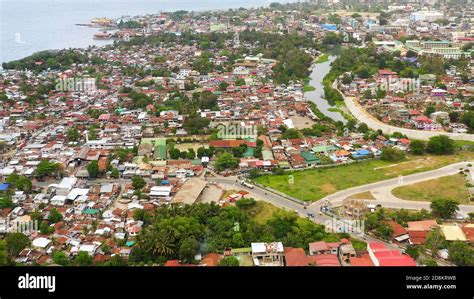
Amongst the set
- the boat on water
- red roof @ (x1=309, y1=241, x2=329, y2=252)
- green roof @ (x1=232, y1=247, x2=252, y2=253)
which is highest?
the boat on water

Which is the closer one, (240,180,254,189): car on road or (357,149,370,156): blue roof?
(240,180,254,189): car on road

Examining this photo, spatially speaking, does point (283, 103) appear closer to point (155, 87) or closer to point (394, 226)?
point (155, 87)

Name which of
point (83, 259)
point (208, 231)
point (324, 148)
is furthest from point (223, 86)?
point (83, 259)

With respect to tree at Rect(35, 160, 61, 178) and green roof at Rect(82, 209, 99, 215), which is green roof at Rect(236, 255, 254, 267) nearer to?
green roof at Rect(82, 209, 99, 215)

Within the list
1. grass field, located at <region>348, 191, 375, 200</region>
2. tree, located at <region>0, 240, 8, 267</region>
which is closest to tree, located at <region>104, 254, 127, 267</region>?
tree, located at <region>0, 240, 8, 267</region>

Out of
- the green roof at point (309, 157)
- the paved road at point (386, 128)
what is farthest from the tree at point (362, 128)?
the green roof at point (309, 157)

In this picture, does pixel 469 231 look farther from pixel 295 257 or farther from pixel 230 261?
pixel 230 261
